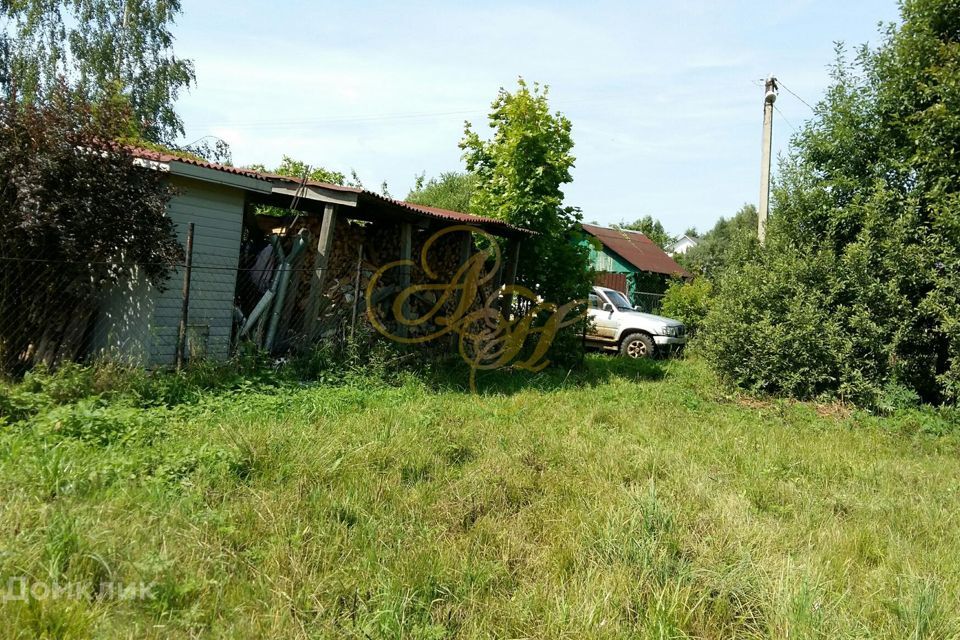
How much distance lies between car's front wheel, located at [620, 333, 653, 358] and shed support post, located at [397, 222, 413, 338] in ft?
20.3

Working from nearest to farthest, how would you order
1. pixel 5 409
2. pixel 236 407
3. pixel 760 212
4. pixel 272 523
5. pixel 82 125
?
1. pixel 272 523
2. pixel 5 409
3. pixel 236 407
4. pixel 82 125
5. pixel 760 212

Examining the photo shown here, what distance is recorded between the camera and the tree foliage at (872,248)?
8.03m

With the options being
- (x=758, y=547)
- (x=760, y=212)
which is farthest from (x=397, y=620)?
(x=760, y=212)

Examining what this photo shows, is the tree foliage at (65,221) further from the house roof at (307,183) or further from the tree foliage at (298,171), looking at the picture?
the tree foliage at (298,171)

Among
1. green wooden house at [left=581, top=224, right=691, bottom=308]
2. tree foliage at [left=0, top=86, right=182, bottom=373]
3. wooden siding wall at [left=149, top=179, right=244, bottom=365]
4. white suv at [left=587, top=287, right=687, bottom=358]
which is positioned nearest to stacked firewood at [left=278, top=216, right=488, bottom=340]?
wooden siding wall at [left=149, top=179, right=244, bottom=365]

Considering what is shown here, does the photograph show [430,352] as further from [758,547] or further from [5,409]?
[758,547]

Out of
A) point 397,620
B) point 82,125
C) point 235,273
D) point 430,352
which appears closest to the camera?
point 397,620

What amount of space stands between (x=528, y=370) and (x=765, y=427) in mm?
4181

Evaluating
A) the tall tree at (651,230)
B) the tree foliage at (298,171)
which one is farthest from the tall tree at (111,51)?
the tall tree at (651,230)

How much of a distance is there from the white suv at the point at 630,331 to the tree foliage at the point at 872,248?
4.29 m

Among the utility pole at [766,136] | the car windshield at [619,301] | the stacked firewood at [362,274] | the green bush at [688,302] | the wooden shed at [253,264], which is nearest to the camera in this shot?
the wooden shed at [253,264]

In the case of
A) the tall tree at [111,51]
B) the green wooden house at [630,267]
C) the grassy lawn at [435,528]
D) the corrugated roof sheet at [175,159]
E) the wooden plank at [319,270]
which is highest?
the tall tree at [111,51]

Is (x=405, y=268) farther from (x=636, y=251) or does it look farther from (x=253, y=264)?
(x=636, y=251)

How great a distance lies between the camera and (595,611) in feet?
8.95
